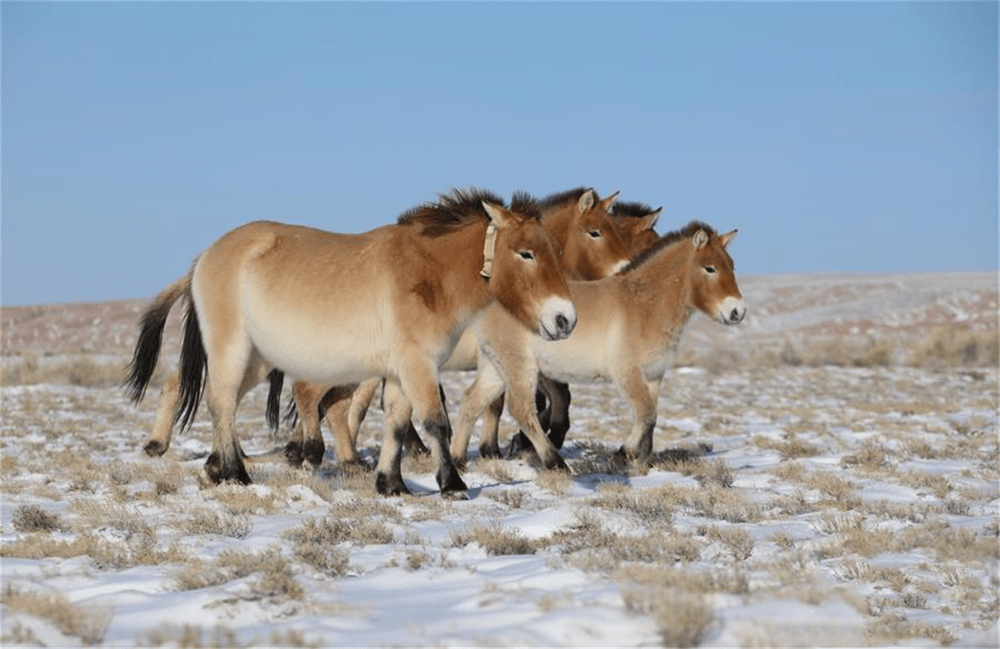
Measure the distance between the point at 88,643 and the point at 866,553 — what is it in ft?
13.3

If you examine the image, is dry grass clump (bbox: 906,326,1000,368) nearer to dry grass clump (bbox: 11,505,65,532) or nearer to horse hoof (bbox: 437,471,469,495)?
horse hoof (bbox: 437,471,469,495)

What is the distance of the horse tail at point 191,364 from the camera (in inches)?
344

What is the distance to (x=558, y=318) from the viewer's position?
7145 millimetres

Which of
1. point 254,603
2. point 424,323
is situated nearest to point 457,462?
point 424,323

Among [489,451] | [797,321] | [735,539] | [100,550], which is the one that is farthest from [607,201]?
[797,321]

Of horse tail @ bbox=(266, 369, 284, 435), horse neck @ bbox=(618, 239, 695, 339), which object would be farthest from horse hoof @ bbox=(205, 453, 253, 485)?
horse neck @ bbox=(618, 239, 695, 339)

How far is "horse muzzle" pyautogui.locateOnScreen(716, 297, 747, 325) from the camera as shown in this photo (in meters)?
9.65

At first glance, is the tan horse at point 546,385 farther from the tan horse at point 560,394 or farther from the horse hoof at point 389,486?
the horse hoof at point 389,486

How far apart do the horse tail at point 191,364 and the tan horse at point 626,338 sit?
7.90 ft

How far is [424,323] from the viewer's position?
24.3 ft

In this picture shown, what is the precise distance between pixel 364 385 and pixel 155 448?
2017mm

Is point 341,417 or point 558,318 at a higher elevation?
point 558,318

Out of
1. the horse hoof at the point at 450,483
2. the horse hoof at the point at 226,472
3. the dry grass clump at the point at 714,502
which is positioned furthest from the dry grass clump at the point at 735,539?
the horse hoof at the point at 226,472

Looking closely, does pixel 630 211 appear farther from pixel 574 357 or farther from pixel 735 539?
pixel 735 539
